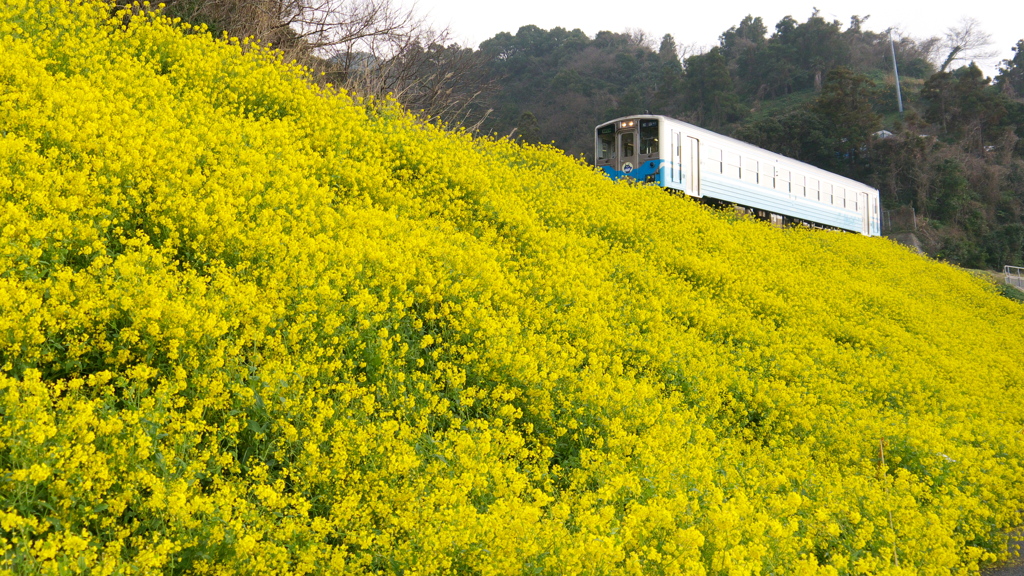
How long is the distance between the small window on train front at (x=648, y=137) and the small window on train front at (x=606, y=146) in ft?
3.05

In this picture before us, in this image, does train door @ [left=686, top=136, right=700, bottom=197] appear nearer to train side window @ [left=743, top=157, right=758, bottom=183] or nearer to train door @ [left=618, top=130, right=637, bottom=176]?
train door @ [left=618, top=130, right=637, bottom=176]

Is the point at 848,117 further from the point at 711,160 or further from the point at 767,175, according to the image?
the point at 711,160

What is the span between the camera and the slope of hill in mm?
2572

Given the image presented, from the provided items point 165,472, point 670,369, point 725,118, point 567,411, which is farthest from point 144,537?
point 725,118

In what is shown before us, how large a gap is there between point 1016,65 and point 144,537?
64178 millimetres

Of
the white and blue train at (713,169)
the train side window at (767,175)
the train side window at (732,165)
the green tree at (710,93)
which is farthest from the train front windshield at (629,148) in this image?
the green tree at (710,93)

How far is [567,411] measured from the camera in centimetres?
436

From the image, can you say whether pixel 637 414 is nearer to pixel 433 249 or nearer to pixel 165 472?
pixel 433 249

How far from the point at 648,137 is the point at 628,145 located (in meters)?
0.63

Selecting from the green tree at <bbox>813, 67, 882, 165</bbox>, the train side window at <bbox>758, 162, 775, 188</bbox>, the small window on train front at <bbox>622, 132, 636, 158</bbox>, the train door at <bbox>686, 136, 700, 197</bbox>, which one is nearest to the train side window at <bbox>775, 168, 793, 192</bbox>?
the train side window at <bbox>758, 162, 775, 188</bbox>

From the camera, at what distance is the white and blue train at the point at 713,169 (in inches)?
595

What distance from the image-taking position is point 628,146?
51.8 feet

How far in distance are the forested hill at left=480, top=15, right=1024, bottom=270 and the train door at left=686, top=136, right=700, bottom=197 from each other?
47.3ft

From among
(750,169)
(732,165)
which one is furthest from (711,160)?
(750,169)
